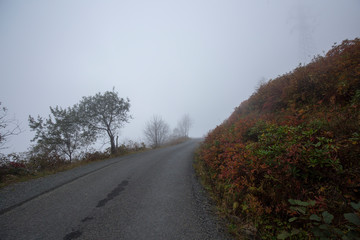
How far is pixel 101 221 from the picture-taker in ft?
10.2

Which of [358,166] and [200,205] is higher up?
[358,166]

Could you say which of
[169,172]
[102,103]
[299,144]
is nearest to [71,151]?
[102,103]

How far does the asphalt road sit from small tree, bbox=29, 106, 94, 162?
338 inches

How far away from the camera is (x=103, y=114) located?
13.4 metres

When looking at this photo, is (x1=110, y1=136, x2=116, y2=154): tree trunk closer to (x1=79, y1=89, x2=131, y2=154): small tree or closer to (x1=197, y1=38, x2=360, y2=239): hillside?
(x1=79, y1=89, x2=131, y2=154): small tree

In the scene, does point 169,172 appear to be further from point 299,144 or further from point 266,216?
point 299,144

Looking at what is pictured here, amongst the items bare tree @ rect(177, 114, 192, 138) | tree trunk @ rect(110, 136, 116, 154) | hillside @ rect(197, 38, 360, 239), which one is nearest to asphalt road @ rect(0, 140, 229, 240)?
hillside @ rect(197, 38, 360, 239)

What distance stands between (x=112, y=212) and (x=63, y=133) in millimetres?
13745

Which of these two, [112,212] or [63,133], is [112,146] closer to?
[63,133]

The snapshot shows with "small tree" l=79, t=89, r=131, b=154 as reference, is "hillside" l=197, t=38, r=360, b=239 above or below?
below

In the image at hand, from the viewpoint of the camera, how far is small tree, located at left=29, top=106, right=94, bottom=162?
40.8 ft

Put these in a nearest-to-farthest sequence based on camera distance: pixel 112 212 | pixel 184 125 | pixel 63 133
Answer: pixel 112 212 → pixel 63 133 → pixel 184 125

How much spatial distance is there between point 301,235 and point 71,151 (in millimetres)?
16878

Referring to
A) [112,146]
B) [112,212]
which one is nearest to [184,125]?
[112,146]
